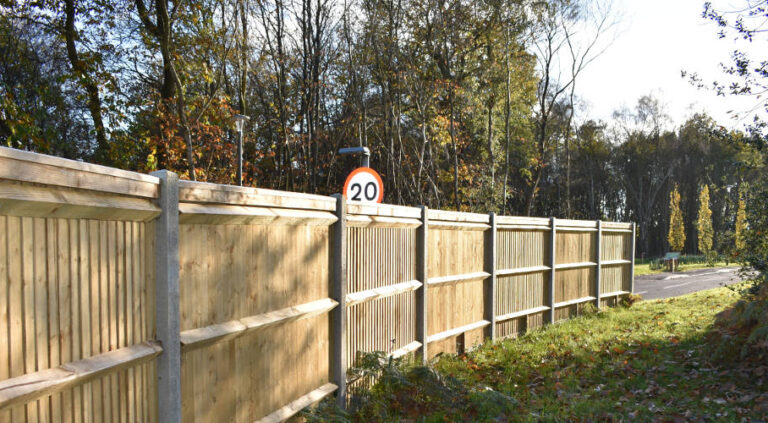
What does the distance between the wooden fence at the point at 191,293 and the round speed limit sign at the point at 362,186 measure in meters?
1.10

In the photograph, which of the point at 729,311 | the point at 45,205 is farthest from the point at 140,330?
the point at 729,311

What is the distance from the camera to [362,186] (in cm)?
771

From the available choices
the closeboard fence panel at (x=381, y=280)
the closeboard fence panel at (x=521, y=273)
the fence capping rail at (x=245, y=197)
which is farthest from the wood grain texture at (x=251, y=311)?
the closeboard fence panel at (x=521, y=273)

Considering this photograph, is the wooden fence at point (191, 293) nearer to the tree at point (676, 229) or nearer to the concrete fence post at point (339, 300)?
the concrete fence post at point (339, 300)

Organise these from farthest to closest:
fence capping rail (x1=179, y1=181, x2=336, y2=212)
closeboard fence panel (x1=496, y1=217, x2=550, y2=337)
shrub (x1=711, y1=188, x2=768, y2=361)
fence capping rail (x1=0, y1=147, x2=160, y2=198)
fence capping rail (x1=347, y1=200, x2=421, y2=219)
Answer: closeboard fence panel (x1=496, y1=217, x2=550, y2=337) → shrub (x1=711, y1=188, x2=768, y2=361) → fence capping rail (x1=347, y1=200, x2=421, y2=219) → fence capping rail (x1=179, y1=181, x2=336, y2=212) → fence capping rail (x1=0, y1=147, x2=160, y2=198)

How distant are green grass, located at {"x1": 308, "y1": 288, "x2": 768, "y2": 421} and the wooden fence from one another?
579 mm

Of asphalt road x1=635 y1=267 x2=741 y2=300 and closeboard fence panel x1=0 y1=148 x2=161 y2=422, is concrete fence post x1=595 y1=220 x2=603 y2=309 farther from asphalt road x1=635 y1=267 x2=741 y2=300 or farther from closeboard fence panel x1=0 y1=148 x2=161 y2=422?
closeboard fence panel x1=0 y1=148 x2=161 y2=422

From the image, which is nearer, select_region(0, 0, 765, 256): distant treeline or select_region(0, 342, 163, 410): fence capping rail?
select_region(0, 342, 163, 410): fence capping rail

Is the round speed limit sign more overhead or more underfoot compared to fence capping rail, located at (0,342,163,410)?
more overhead

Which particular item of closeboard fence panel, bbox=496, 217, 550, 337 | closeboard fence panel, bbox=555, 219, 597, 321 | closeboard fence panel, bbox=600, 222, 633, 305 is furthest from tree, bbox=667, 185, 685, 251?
closeboard fence panel, bbox=496, 217, 550, 337

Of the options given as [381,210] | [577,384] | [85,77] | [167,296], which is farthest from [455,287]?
[85,77]

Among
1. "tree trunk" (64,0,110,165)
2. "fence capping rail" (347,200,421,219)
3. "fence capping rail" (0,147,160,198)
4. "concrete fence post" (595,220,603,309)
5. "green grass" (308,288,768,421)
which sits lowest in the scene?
"green grass" (308,288,768,421)

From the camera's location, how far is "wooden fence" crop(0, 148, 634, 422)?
2.29m

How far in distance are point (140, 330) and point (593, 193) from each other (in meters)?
48.6
